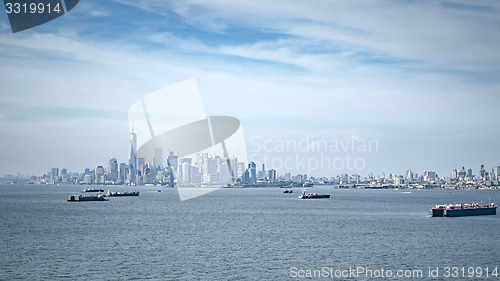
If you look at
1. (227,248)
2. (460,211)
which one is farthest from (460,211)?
(227,248)

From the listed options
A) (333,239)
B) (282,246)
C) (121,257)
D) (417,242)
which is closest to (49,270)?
(121,257)

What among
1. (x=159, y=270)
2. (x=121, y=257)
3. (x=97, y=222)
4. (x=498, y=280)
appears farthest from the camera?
(x=97, y=222)

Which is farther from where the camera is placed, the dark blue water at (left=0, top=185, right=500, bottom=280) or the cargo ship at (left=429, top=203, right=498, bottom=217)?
the cargo ship at (left=429, top=203, right=498, bottom=217)

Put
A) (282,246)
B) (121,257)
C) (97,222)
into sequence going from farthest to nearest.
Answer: (97,222) → (282,246) → (121,257)

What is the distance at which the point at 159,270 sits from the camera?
6562cm

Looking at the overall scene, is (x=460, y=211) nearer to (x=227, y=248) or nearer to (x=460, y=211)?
(x=460, y=211)

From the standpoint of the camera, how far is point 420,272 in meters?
65.8

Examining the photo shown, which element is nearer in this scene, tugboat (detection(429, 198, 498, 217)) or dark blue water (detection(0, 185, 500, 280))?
dark blue water (detection(0, 185, 500, 280))

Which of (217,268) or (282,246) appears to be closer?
(217,268)

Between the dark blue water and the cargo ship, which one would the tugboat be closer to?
the cargo ship

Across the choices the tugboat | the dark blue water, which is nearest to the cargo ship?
the tugboat

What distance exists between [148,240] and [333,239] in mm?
31830

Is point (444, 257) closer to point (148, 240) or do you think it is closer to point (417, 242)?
point (417, 242)

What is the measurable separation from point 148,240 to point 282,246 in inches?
917
